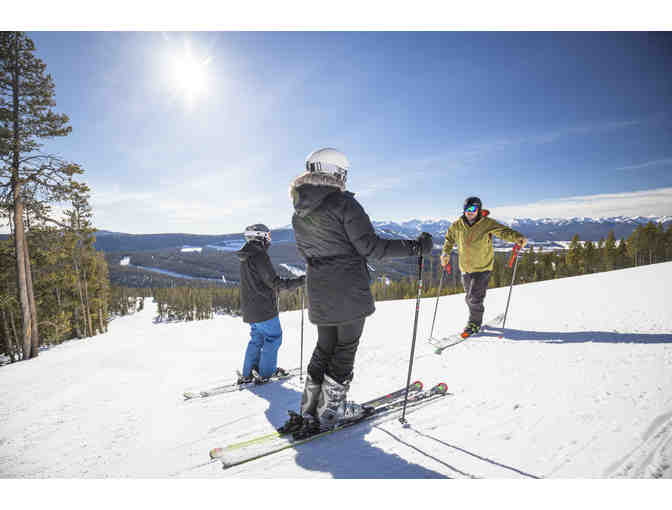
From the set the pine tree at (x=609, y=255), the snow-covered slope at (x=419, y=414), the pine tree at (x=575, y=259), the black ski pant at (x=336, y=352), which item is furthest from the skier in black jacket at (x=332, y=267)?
the pine tree at (x=609, y=255)

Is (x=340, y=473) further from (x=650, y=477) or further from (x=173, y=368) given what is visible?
(x=173, y=368)

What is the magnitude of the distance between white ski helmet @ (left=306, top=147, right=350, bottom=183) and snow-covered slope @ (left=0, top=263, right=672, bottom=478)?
227 centimetres

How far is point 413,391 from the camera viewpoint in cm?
313

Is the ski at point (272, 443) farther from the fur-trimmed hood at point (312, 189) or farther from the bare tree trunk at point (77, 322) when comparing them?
the bare tree trunk at point (77, 322)

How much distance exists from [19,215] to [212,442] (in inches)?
510

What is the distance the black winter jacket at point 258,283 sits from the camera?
376 centimetres

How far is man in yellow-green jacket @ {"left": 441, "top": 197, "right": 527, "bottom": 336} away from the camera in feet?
16.7

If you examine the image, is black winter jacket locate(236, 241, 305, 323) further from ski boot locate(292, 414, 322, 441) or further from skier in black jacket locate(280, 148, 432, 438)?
ski boot locate(292, 414, 322, 441)

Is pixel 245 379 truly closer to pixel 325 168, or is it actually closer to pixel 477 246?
pixel 325 168

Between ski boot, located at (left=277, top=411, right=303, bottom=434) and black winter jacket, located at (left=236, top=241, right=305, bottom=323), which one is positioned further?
black winter jacket, located at (left=236, top=241, right=305, bottom=323)

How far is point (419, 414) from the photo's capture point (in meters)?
2.58

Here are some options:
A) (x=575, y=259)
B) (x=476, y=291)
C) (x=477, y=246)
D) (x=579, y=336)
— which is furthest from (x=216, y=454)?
(x=575, y=259)

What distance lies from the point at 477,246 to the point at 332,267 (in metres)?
3.85

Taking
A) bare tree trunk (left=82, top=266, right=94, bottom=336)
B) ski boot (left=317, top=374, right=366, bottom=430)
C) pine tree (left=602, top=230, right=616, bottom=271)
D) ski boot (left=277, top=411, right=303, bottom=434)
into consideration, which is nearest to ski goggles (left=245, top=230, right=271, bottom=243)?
ski boot (left=317, top=374, right=366, bottom=430)
